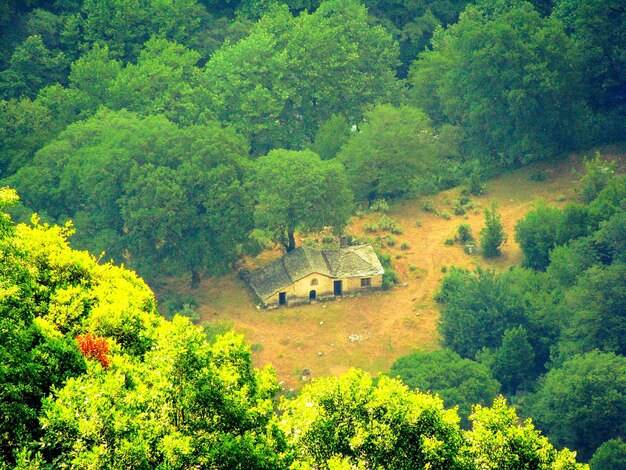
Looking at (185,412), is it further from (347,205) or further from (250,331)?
(347,205)

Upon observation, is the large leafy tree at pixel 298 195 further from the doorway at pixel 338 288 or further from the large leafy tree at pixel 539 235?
the large leafy tree at pixel 539 235

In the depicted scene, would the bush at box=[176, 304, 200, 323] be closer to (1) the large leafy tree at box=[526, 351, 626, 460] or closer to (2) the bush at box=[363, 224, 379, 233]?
(2) the bush at box=[363, 224, 379, 233]

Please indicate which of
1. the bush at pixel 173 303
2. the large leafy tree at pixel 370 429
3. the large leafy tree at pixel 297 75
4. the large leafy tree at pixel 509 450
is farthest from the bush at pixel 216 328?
the large leafy tree at pixel 509 450

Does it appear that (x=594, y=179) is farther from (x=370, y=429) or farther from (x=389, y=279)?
(x=370, y=429)

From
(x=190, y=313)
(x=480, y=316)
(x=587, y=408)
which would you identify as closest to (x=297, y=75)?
(x=190, y=313)

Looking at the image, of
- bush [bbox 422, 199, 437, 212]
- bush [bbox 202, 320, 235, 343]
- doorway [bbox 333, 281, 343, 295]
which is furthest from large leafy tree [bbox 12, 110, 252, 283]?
bush [bbox 422, 199, 437, 212]

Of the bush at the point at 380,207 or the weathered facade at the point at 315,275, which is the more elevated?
the bush at the point at 380,207
